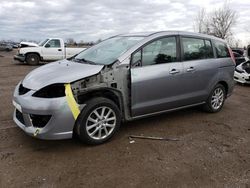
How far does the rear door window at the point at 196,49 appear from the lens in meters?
4.87

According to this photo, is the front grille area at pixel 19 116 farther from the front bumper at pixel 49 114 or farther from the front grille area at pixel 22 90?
the front grille area at pixel 22 90

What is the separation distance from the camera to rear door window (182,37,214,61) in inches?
192

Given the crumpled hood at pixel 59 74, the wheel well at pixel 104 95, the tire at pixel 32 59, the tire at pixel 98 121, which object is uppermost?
the crumpled hood at pixel 59 74

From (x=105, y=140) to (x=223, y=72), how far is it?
305 cm

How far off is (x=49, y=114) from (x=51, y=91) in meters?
0.33

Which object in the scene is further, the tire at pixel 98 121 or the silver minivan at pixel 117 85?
the tire at pixel 98 121

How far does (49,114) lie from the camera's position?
11.3 feet

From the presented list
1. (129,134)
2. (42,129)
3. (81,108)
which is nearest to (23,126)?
(42,129)

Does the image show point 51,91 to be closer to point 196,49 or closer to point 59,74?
point 59,74

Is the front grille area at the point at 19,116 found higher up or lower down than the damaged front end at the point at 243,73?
higher up

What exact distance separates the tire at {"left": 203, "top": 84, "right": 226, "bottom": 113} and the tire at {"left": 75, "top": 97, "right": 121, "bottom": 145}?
2.34m

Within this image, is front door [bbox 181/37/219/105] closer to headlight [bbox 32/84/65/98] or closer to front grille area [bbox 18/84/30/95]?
headlight [bbox 32/84/65/98]

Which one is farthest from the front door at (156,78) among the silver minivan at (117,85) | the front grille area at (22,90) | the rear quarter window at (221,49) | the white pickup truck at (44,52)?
the white pickup truck at (44,52)

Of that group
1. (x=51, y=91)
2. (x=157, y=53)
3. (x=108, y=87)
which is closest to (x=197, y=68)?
(x=157, y=53)
